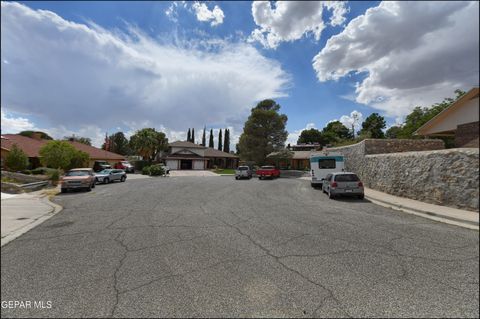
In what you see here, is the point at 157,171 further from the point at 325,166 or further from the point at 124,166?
the point at 325,166

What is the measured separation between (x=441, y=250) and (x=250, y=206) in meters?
7.86

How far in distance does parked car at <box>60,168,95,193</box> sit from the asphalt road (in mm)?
11214

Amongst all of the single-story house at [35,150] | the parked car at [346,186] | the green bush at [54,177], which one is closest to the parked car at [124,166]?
the single-story house at [35,150]

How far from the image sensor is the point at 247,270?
463 centimetres

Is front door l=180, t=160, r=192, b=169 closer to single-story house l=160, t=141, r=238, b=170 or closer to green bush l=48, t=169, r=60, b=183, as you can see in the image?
single-story house l=160, t=141, r=238, b=170

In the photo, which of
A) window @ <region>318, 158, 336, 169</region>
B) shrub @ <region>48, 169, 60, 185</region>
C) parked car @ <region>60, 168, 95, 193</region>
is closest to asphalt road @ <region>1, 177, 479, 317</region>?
shrub @ <region>48, 169, 60, 185</region>

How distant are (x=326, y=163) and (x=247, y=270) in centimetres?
1711

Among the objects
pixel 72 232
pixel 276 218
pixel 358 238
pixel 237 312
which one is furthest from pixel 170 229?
pixel 358 238

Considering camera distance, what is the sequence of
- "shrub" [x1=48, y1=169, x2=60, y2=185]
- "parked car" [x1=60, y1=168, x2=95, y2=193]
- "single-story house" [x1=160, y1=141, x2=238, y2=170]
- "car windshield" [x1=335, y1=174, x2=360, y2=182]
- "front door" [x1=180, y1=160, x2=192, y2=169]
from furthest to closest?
1. "front door" [x1=180, y1=160, x2=192, y2=169]
2. "single-story house" [x1=160, y1=141, x2=238, y2=170]
3. "parked car" [x1=60, y1=168, x2=95, y2=193]
4. "car windshield" [x1=335, y1=174, x2=360, y2=182]
5. "shrub" [x1=48, y1=169, x2=60, y2=185]

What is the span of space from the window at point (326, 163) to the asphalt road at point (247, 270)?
12072mm

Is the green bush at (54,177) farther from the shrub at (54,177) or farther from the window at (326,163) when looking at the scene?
the window at (326,163)

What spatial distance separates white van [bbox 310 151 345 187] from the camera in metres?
19.6

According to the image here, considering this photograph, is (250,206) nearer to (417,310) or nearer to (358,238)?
(358,238)

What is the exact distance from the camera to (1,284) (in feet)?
12.0
